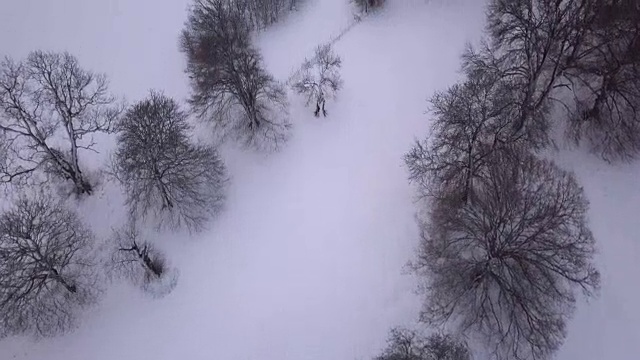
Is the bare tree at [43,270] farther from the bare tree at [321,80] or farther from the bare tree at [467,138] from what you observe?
the bare tree at [467,138]

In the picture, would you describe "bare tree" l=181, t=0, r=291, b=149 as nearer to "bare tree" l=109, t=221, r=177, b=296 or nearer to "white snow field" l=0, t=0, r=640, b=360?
"white snow field" l=0, t=0, r=640, b=360

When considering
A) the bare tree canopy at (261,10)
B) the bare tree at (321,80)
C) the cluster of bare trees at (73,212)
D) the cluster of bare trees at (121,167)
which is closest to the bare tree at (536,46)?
the bare tree at (321,80)

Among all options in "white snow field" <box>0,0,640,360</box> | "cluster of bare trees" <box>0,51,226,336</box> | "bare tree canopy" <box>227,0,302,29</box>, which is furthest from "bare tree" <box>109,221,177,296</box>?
"bare tree canopy" <box>227,0,302,29</box>

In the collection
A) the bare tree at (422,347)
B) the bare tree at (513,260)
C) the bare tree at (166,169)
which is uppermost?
the bare tree at (166,169)

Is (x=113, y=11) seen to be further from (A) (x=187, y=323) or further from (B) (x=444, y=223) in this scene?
(B) (x=444, y=223)

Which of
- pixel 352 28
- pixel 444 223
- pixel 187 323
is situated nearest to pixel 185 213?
pixel 187 323

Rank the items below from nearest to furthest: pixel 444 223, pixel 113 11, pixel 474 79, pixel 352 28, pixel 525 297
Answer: pixel 525 297 → pixel 444 223 → pixel 474 79 → pixel 352 28 → pixel 113 11

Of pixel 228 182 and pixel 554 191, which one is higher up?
A: pixel 228 182
